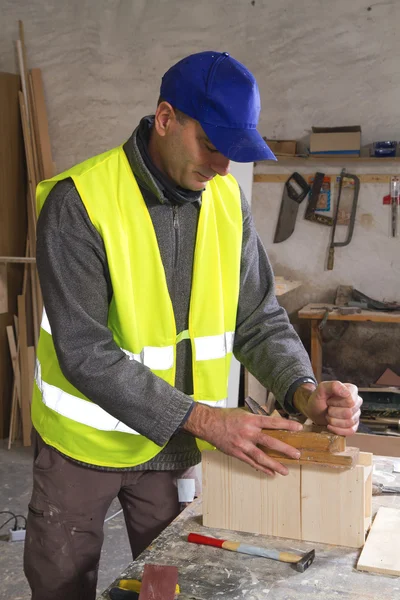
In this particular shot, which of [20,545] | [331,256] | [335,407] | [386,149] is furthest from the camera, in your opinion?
[331,256]

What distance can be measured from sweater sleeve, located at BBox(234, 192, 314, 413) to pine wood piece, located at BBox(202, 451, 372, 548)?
32 cm

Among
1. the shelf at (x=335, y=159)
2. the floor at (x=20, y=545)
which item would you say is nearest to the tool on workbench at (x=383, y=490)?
the floor at (x=20, y=545)

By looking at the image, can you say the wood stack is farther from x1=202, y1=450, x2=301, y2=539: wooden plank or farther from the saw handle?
x1=202, y1=450, x2=301, y2=539: wooden plank

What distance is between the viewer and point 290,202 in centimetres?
555

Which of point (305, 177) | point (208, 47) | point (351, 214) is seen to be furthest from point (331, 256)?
point (208, 47)

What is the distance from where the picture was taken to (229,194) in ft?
6.49

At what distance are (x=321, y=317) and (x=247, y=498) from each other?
3519mm

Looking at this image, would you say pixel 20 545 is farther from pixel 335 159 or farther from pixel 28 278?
pixel 335 159

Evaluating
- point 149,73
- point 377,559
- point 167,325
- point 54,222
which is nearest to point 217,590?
point 377,559

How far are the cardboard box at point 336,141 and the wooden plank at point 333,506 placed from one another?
→ 403 centimetres

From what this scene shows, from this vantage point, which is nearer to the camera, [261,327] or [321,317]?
[261,327]

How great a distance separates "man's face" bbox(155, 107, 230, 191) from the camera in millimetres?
1666

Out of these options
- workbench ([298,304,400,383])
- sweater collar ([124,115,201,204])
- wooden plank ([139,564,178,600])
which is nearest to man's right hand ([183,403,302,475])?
wooden plank ([139,564,178,600])

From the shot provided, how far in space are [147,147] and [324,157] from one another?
3.71 metres
